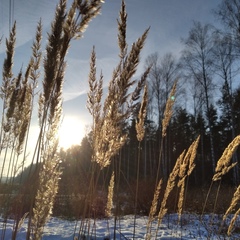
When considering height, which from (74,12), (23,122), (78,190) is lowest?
(78,190)

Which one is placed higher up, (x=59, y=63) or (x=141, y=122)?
(x=59, y=63)

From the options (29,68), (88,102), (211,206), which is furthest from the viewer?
(211,206)

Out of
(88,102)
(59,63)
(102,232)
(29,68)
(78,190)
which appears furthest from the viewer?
A: (78,190)

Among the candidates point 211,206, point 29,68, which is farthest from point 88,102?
point 211,206

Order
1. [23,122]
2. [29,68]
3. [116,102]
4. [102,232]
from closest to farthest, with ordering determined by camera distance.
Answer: [116,102] → [23,122] → [29,68] → [102,232]

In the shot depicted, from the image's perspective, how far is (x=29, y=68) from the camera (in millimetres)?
3293

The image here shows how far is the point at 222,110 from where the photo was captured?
107ft

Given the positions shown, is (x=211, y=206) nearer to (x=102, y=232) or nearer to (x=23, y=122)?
(x=102, y=232)

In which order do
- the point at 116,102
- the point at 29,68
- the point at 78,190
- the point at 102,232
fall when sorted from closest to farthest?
the point at 116,102
the point at 29,68
the point at 102,232
the point at 78,190

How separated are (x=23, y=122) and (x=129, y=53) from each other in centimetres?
159

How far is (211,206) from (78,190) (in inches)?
200

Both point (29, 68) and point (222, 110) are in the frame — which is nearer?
point (29, 68)

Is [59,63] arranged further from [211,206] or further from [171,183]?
[211,206]

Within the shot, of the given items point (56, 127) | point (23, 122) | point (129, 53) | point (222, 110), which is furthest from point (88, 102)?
point (222, 110)
